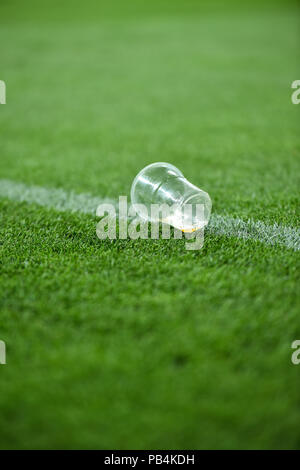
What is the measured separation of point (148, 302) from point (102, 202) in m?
1.14

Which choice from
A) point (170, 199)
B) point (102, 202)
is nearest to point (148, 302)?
point (170, 199)

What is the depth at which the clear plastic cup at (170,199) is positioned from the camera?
2.02 meters

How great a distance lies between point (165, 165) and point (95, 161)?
1.24 metres

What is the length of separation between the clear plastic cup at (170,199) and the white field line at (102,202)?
0.12m

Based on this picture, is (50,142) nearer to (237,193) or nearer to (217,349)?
(237,193)

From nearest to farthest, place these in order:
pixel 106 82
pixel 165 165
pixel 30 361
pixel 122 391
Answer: pixel 122 391 → pixel 30 361 → pixel 165 165 → pixel 106 82

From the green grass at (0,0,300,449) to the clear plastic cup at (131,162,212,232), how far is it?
13cm

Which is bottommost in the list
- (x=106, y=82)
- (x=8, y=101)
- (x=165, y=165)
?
(x=165, y=165)

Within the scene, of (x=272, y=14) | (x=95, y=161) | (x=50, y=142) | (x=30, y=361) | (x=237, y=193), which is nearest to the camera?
(x=30, y=361)

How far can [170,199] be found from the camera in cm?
206

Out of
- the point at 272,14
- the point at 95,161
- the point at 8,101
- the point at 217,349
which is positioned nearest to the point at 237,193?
the point at 95,161

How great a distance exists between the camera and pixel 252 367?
49.5 inches

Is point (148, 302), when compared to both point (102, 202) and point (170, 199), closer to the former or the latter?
point (170, 199)

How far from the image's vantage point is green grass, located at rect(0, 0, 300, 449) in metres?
1.13
